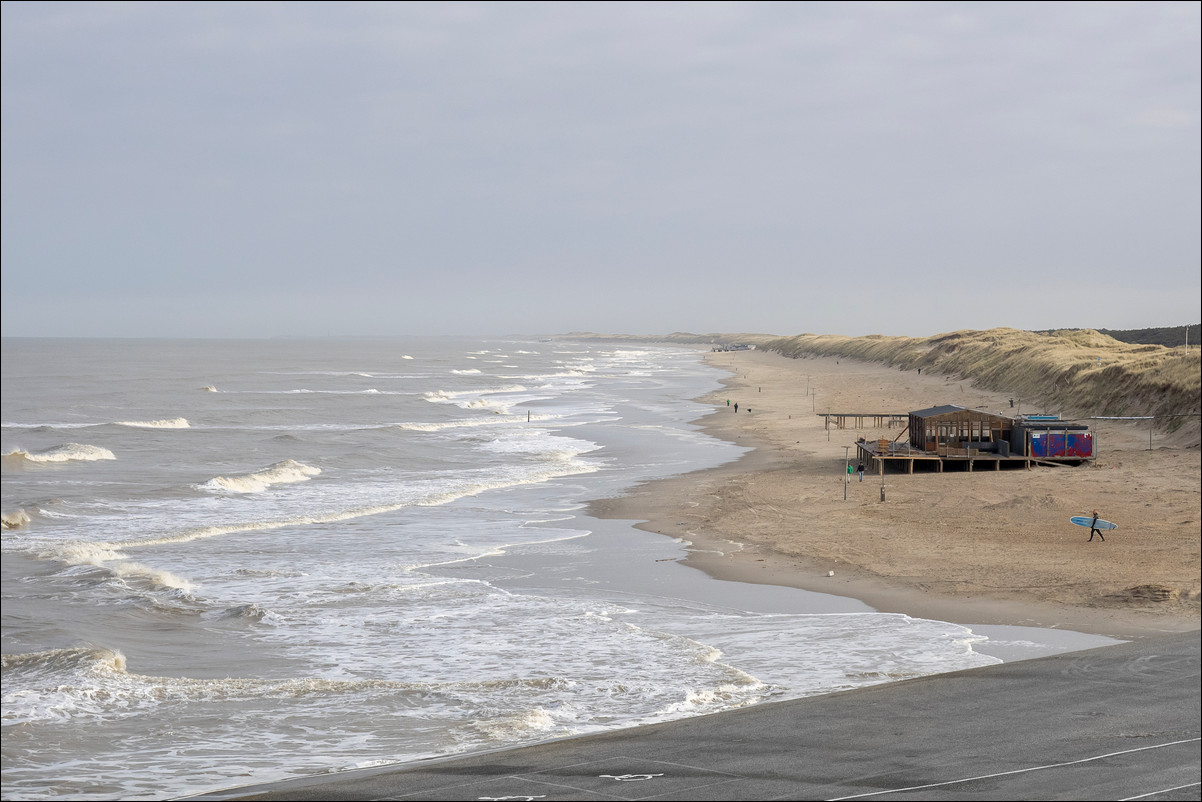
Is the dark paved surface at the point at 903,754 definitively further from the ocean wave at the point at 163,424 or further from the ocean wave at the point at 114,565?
the ocean wave at the point at 163,424

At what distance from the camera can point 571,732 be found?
12852 mm

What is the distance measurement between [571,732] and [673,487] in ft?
72.5

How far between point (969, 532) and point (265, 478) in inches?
1037

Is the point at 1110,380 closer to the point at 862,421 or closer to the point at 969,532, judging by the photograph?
the point at 969,532

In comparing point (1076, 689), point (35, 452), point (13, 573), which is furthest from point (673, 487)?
point (35, 452)

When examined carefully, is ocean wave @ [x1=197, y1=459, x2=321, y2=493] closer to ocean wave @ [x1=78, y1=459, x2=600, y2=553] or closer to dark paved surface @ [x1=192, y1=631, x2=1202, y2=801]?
ocean wave @ [x1=78, y1=459, x2=600, y2=553]

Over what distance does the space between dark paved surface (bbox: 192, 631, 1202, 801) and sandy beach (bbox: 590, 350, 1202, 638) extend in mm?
1542

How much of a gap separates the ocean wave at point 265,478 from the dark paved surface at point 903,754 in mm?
26099

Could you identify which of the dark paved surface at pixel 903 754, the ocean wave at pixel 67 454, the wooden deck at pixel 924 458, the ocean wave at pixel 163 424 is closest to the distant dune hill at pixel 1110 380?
the wooden deck at pixel 924 458

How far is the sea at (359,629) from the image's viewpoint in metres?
12.8

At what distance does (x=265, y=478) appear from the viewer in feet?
123

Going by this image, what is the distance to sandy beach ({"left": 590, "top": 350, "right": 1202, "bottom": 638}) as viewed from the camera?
532 inches

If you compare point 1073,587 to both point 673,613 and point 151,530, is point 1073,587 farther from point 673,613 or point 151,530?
point 151,530

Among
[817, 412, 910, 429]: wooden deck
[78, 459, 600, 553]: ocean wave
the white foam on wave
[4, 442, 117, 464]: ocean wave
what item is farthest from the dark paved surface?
the white foam on wave
